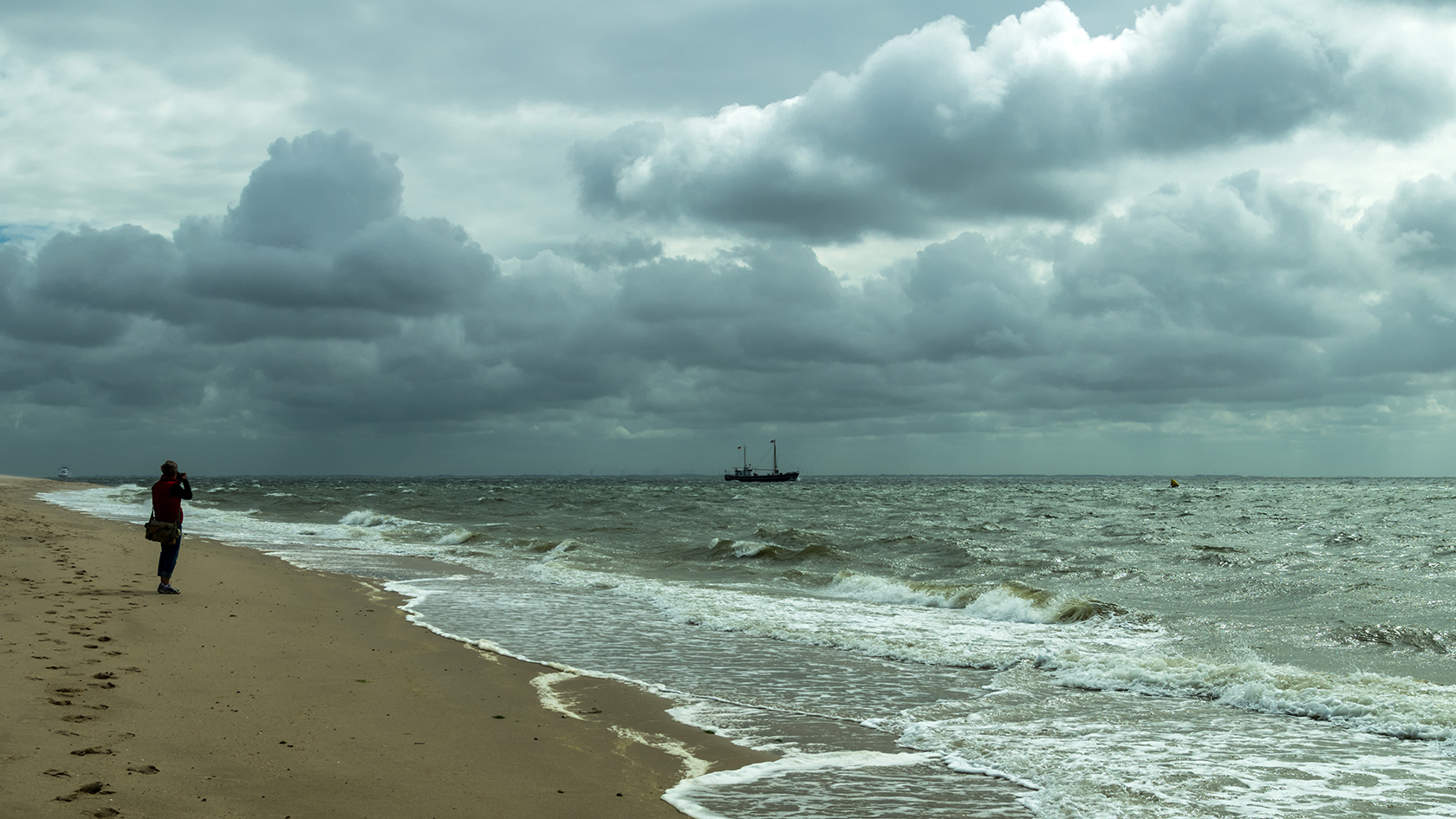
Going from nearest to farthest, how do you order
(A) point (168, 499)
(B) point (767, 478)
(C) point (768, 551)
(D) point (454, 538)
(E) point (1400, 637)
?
(E) point (1400, 637) < (A) point (168, 499) < (C) point (768, 551) < (D) point (454, 538) < (B) point (767, 478)

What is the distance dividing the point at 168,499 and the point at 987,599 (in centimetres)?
1427

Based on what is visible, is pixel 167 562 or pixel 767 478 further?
pixel 767 478

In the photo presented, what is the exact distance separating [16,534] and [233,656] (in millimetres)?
18598

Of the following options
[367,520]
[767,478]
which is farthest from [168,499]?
[767,478]

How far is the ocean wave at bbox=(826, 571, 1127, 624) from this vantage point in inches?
610

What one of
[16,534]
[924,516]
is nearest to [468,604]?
[16,534]

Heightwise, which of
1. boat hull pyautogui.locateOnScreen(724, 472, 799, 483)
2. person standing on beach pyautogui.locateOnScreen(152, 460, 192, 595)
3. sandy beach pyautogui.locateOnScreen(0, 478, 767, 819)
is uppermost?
person standing on beach pyautogui.locateOnScreen(152, 460, 192, 595)

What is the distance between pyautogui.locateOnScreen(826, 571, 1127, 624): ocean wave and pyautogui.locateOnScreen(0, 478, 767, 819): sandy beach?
28.9ft

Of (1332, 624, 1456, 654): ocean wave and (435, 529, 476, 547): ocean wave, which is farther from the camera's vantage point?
(435, 529, 476, 547): ocean wave

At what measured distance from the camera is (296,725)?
23.5 ft

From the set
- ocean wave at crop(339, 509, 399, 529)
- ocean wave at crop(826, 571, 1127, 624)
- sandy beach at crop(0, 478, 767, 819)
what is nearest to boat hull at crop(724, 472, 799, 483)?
ocean wave at crop(339, 509, 399, 529)

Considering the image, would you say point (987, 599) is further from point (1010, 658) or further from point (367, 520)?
point (367, 520)

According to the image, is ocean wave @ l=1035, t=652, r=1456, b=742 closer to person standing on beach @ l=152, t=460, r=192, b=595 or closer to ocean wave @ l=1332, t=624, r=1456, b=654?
ocean wave @ l=1332, t=624, r=1456, b=654

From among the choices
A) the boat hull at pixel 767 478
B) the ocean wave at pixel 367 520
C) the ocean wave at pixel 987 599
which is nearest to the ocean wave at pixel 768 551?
the ocean wave at pixel 987 599
